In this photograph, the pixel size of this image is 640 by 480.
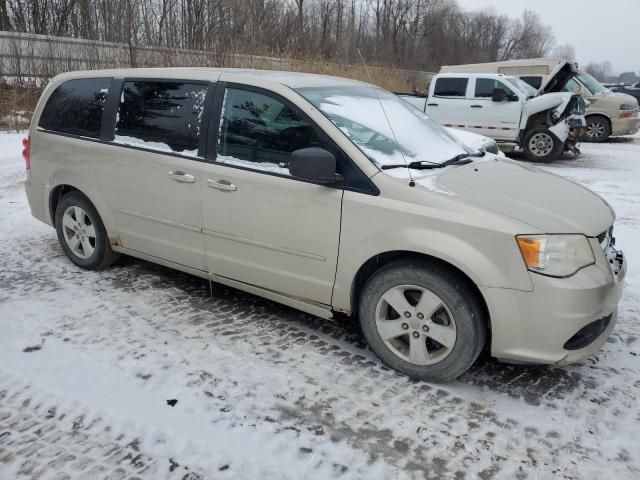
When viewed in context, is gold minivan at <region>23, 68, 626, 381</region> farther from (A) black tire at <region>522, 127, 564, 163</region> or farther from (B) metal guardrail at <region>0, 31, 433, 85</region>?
(B) metal guardrail at <region>0, 31, 433, 85</region>

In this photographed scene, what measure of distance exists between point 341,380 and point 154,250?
1910 mm

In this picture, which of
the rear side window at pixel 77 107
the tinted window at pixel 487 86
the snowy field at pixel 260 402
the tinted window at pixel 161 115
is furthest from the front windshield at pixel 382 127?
the tinted window at pixel 487 86

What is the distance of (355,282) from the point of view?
3.17m

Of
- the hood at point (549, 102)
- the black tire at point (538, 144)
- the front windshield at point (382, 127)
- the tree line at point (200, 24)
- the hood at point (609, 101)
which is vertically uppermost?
the tree line at point (200, 24)

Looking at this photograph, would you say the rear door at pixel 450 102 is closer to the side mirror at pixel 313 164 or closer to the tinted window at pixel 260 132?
the tinted window at pixel 260 132

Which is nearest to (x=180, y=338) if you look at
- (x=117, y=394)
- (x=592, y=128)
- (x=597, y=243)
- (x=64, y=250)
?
(x=117, y=394)

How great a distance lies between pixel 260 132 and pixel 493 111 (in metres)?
9.59

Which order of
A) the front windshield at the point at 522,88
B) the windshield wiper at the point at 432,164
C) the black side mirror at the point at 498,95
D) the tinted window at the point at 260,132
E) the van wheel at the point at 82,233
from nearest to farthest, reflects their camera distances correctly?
the windshield wiper at the point at 432,164 → the tinted window at the point at 260,132 → the van wheel at the point at 82,233 → the black side mirror at the point at 498,95 → the front windshield at the point at 522,88

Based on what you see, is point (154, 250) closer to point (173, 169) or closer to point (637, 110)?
point (173, 169)

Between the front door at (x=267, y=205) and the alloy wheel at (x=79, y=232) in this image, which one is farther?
the alloy wheel at (x=79, y=232)

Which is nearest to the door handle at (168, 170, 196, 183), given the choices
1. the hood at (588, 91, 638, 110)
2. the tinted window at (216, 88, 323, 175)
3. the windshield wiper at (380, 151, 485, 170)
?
the tinted window at (216, 88, 323, 175)

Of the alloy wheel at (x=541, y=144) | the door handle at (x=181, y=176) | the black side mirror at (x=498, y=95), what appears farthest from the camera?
the black side mirror at (x=498, y=95)

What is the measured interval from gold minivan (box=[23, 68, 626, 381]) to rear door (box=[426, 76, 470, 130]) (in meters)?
8.61

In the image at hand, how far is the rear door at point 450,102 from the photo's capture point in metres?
12.1
